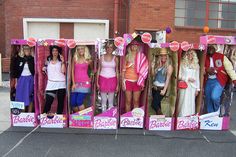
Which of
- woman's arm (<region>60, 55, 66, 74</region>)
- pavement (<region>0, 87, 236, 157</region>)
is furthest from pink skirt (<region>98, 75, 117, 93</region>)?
pavement (<region>0, 87, 236, 157</region>)

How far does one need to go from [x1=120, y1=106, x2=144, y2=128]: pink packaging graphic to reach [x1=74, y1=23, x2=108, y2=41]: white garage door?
28.9 feet

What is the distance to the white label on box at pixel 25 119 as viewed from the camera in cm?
654

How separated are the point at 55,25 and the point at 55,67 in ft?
29.4

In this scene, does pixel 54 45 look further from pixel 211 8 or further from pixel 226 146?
pixel 211 8

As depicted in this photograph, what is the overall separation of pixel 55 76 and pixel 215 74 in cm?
299

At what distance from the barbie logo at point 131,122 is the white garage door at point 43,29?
366 inches

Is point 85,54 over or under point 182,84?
over

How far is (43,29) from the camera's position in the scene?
15.0 meters

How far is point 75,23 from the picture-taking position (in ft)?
48.9

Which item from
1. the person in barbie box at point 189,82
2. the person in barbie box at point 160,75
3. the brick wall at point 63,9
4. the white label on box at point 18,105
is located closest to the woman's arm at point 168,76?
the person in barbie box at point 160,75

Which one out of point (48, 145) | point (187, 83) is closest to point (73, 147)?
point (48, 145)

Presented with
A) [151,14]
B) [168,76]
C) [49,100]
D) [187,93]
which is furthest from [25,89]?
[151,14]

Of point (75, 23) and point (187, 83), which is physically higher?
point (75, 23)

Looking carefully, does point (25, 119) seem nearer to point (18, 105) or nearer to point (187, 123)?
point (18, 105)
